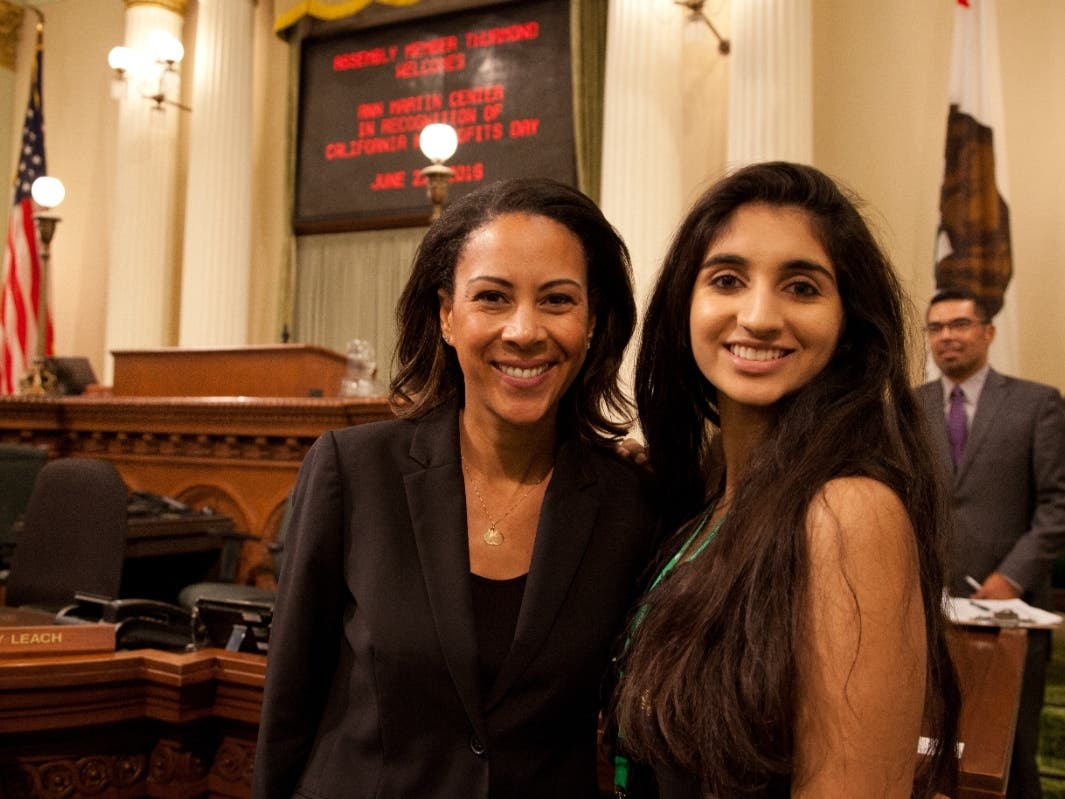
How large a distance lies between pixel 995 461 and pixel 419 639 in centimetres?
276

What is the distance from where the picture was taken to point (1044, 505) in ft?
10.9

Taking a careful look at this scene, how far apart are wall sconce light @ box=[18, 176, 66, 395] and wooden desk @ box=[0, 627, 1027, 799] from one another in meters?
Answer: 5.06

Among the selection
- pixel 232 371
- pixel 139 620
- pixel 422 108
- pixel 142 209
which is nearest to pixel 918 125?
pixel 422 108

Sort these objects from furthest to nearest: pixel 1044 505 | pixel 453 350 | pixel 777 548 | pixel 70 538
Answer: pixel 70 538 → pixel 1044 505 → pixel 453 350 → pixel 777 548

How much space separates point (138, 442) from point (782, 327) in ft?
16.8

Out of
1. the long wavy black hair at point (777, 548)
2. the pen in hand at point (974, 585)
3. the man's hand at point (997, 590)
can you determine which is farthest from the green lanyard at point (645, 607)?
the man's hand at point (997, 590)

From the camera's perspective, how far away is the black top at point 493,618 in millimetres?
1307

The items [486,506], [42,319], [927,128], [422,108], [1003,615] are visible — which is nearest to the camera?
[486,506]

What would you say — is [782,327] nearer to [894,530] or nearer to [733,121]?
[894,530]

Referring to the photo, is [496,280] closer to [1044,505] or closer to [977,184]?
[1044,505]

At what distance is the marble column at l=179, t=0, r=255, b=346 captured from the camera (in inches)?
306

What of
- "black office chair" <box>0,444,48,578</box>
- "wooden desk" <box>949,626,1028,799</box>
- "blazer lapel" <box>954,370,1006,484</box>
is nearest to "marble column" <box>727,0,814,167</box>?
"blazer lapel" <box>954,370,1006,484</box>

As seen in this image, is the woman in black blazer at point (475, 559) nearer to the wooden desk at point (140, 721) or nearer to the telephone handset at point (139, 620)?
the wooden desk at point (140, 721)

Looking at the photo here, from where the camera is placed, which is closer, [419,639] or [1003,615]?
[419,639]
